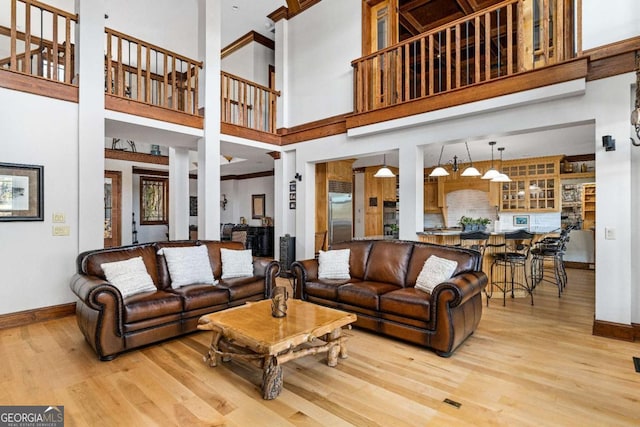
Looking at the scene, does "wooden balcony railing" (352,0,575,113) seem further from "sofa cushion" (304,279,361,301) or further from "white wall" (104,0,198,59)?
"white wall" (104,0,198,59)

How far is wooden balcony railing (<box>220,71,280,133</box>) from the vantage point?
19.6 feet

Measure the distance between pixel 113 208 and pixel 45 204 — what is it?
511 centimetres

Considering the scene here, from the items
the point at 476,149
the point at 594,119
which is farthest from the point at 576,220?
the point at 594,119

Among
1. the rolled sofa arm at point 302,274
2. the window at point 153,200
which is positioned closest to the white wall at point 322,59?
the rolled sofa arm at point 302,274

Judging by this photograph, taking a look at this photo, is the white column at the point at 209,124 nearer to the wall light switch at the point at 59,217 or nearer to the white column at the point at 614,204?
the wall light switch at the point at 59,217

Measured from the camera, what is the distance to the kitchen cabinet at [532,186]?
807 centimetres

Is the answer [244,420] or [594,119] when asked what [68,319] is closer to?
[244,420]

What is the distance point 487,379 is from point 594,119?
298 centimetres

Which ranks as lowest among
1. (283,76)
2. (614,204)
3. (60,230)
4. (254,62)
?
(60,230)

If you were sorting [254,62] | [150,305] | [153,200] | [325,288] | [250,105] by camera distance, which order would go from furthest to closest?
1. [153,200]
2. [254,62]
3. [250,105]
4. [325,288]
5. [150,305]

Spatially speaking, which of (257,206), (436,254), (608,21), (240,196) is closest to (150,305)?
(436,254)

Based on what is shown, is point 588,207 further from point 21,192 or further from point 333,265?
point 21,192

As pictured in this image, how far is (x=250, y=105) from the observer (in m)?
7.07

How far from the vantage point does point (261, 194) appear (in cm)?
1088
